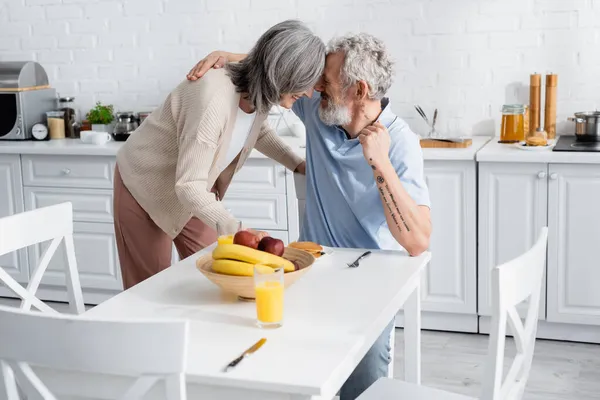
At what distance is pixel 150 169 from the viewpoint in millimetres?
2543

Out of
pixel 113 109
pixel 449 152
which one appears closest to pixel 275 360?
pixel 449 152

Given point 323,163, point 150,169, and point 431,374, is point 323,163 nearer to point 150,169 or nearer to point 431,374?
point 150,169

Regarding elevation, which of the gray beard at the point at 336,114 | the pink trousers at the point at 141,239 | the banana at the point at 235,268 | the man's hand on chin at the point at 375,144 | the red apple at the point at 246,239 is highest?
the gray beard at the point at 336,114

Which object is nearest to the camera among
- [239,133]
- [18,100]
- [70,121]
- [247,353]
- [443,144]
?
[247,353]

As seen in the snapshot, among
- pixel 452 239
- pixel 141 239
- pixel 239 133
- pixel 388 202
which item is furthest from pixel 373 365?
pixel 452 239

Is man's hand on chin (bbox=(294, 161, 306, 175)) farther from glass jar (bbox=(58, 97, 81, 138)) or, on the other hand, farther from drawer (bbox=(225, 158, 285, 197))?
glass jar (bbox=(58, 97, 81, 138))

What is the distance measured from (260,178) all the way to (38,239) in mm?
1592

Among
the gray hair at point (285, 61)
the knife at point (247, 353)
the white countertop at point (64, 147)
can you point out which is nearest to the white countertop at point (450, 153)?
the white countertop at point (64, 147)

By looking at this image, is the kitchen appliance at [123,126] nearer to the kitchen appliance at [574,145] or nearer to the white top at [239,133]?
the white top at [239,133]

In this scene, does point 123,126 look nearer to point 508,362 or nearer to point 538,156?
point 538,156

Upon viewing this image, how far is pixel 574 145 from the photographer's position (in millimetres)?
3402

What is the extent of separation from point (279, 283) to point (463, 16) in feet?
7.96

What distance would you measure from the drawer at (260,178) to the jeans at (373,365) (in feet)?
4.88

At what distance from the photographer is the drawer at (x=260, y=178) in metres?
3.65
